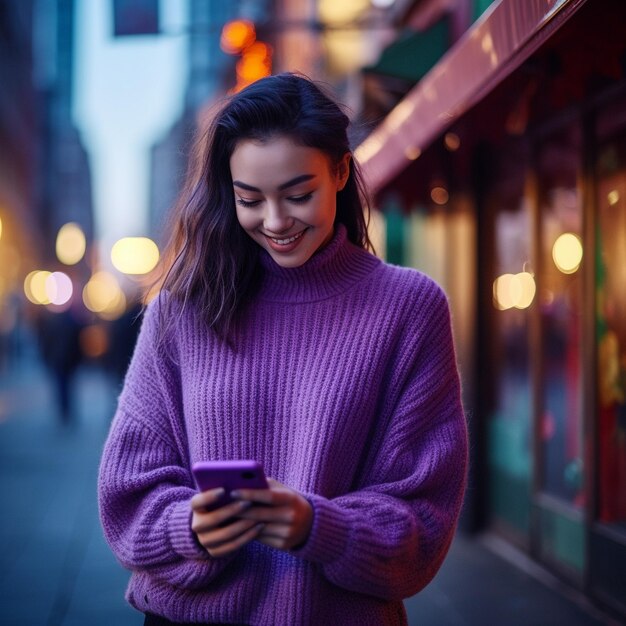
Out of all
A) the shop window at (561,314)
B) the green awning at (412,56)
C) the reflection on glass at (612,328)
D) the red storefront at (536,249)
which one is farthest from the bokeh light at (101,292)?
the reflection on glass at (612,328)

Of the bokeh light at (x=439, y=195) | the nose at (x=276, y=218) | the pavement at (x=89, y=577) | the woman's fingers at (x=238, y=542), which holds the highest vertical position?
the bokeh light at (x=439, y=195)

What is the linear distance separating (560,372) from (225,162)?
482 centimetres

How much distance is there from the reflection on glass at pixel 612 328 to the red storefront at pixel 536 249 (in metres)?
0.01

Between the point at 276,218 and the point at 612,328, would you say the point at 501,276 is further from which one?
the point at 276,218

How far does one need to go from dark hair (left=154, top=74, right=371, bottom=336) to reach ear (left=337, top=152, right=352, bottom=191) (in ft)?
0.06

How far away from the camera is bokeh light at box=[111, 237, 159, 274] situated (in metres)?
27.8

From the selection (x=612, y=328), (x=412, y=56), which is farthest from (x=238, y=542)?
(x=412, y=56)

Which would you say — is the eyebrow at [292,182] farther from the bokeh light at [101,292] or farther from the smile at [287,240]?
the bokeh light at [101,292]

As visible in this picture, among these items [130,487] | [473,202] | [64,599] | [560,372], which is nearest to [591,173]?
[560,372]

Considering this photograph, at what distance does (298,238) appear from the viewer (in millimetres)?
2111

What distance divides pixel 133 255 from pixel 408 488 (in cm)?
2645

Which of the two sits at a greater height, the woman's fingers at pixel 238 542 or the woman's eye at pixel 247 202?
the woman's eye at pixel 247 202

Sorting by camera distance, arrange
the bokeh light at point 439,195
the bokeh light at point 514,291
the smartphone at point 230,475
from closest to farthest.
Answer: the smartphone at point 230,475 → the bokeh light at point 514,291 → the bokeh light at point 439,195

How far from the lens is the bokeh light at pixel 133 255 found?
91.1ft
